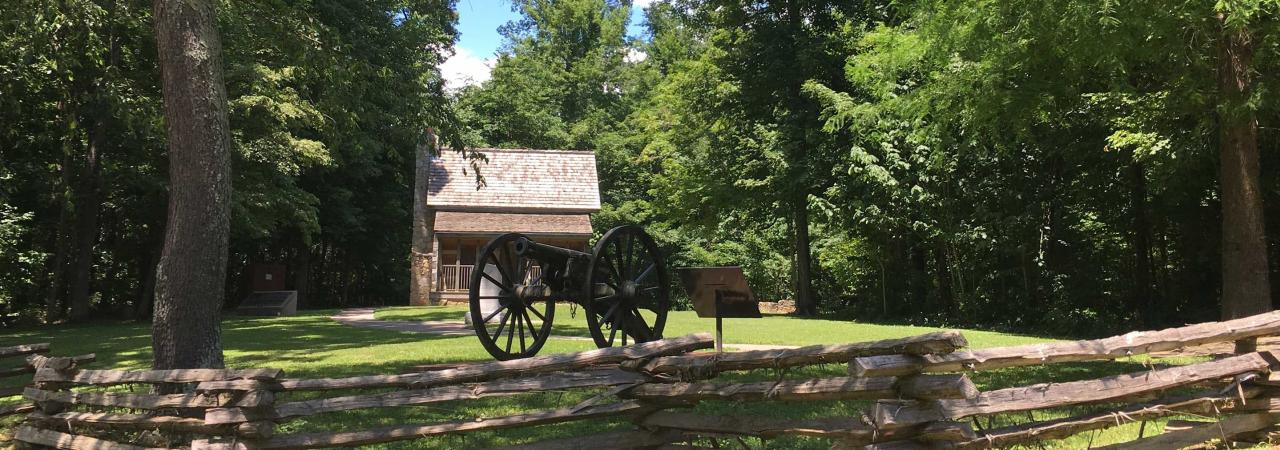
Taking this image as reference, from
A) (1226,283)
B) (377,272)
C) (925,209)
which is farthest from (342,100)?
(377,272)

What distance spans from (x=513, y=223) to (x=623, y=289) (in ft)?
78.9

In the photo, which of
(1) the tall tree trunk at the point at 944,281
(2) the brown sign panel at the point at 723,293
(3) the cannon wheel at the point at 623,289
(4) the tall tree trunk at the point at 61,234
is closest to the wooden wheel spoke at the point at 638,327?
(3) the cannon wheel at the point at 623,289

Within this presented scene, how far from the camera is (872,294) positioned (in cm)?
2598

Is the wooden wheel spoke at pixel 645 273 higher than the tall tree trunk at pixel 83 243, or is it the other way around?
the tall tree trunk at pixel 83 243

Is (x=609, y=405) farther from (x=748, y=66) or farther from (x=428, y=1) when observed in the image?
(x=748, y=66)

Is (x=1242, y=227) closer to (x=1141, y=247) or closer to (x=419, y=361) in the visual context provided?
(x=1141, y=247)

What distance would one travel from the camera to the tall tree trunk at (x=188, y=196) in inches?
265

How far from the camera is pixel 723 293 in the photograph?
10.1m

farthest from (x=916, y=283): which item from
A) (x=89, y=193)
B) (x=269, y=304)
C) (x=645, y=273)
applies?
(x=89, y=193)

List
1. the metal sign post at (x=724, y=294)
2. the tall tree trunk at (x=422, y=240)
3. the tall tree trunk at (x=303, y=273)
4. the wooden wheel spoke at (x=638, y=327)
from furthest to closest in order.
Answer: the tall tree trunk at (x=303, y=273) → the tall tree trunk at (x=422, y=240) → the metal sign post at (x=724, y=294) → the wooden wheel spoke at (x=638, y=327)

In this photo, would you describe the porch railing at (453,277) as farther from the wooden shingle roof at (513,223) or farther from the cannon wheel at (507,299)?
the cannon wheel at (507,299)

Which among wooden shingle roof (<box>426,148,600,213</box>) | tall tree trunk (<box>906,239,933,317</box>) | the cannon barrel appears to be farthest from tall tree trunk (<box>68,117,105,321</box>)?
tall tree trunk (<box>906,239,933,317</box>)

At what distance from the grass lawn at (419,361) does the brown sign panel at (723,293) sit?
3.26 feet

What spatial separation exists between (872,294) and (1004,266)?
17.9 ft
